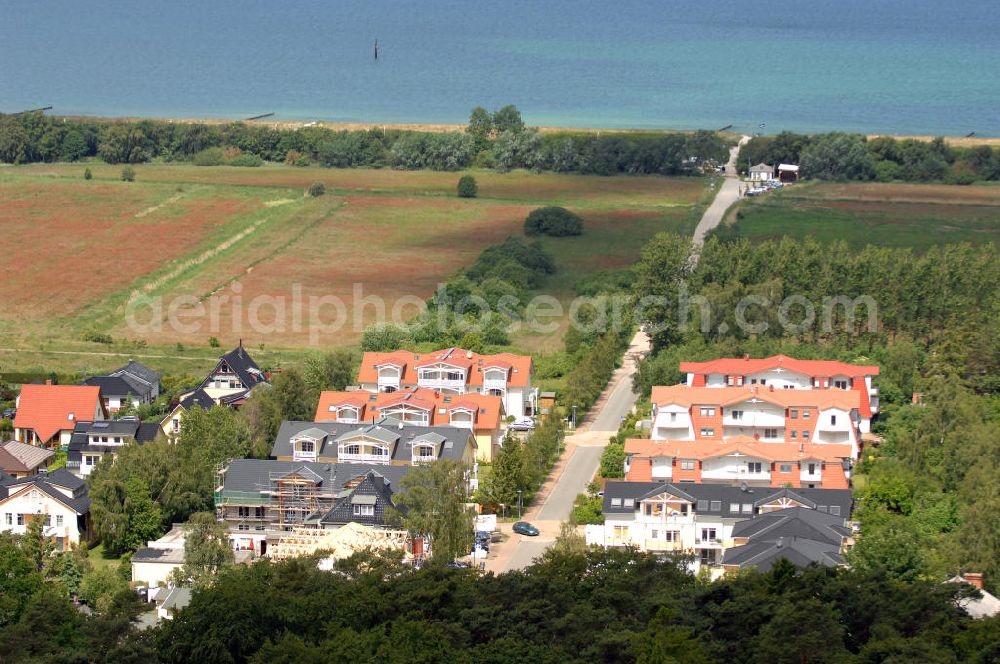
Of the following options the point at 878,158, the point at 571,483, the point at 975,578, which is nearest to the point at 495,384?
the point at 571,483

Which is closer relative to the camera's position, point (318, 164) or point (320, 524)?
point (320, 524)

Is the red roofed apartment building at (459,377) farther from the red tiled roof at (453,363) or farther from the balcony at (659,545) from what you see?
the balcony at (659,545)

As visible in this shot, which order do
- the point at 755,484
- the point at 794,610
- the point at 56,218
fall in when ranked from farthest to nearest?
the point at 56,218 < the point at 755,484 < the point at 794,610

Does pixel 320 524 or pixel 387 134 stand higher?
pixel 387 134

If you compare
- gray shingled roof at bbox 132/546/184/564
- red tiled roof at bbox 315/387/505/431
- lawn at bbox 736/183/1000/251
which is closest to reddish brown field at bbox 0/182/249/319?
red tiled roof at bbox 315/387/505/431

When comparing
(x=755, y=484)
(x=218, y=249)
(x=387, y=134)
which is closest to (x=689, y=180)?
(x=387, y=134)

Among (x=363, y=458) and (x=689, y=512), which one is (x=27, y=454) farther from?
(x=689, y=512)

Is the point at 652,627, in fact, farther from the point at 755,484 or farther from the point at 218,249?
the point at 218,249
